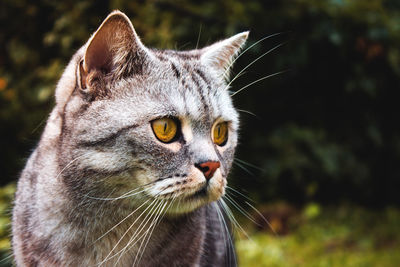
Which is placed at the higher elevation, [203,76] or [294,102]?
[294,102]

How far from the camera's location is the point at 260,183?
5.22 meters

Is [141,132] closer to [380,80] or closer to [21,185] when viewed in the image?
[21,185]

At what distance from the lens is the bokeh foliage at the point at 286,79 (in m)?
4.00

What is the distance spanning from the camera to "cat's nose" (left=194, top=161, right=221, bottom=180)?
187cm

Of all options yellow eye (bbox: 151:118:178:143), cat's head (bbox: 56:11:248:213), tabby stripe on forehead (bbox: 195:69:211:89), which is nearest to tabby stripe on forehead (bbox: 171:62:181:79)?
cat's head (bbox: 56:11:248:213)

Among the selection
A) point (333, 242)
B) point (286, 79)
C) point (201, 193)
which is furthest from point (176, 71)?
point (333, 242)

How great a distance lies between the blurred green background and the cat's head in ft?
5.59

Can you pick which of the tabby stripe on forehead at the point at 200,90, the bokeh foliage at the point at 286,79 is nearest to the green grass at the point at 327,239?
the bokeh foliage at the point at 286,79

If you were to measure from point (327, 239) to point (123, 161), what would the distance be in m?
3.41

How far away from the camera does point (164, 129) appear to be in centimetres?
192

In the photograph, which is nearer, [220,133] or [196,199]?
[196,199]

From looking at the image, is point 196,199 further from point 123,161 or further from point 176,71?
point 176,71

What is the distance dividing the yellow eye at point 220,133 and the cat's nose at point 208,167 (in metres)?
0.27

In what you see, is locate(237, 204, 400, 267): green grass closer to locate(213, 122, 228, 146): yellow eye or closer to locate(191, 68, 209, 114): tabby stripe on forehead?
locate(213, 122, 228, 146): yellow eye
